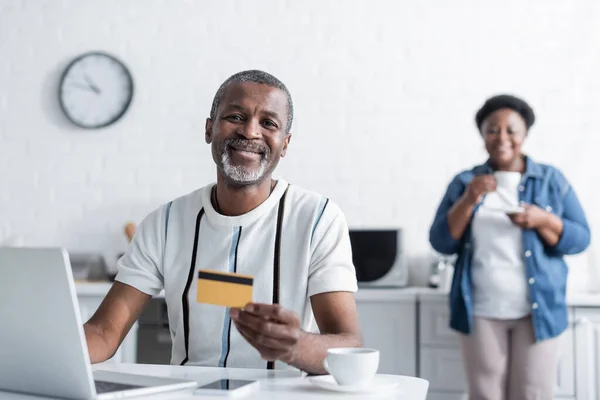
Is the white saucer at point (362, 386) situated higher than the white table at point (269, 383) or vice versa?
the white saucer at point (362, 386)

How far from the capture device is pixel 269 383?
1.19 meters

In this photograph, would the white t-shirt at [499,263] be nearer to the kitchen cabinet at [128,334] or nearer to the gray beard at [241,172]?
the gray beard at [241,172]

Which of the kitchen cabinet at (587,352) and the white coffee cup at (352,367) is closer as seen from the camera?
the white coffee cup at (352,367)

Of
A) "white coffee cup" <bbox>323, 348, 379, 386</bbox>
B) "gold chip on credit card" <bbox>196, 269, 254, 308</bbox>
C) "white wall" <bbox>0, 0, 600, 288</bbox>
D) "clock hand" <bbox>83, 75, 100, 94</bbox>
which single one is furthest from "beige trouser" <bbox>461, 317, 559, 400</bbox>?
"clock hand" <bbox>83, 75, 100, 94</bbox>

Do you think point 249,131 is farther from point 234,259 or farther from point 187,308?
point 187,308

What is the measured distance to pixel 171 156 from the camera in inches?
147

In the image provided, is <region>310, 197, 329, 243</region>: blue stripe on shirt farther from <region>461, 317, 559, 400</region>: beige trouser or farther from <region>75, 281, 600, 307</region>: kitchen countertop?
<region>75, 281, 600, 307</region>: kitchen countertop

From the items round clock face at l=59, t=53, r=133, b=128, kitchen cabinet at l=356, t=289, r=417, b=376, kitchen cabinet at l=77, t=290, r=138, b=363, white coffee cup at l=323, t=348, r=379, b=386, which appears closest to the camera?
white coffee cup at l=323, t=348, r=379, b=386

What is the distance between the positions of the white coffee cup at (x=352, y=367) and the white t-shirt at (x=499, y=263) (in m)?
1.65

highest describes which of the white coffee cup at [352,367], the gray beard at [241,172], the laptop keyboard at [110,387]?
the gray beard at [241,172]

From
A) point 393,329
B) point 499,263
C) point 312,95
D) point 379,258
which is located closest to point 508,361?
point 499,263

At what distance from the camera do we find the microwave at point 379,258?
3262 mm

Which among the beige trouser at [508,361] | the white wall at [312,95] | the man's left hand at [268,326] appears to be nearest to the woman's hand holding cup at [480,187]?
the beige trouser at [508,361]

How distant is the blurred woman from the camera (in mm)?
2656
